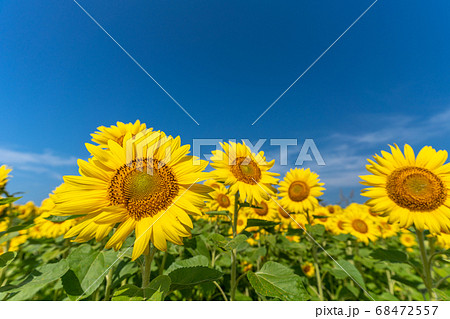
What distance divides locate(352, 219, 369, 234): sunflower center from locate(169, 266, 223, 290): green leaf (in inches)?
150

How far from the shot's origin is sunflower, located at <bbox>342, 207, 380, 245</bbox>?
4.29 metres

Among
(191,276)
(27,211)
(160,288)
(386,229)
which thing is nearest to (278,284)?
(191,276)

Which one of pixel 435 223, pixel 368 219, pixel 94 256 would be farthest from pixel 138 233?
pixel 368 219

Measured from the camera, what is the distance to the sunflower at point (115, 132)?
7.70 ft

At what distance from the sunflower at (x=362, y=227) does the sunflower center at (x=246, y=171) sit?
8.97 feet

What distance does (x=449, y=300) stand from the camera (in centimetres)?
171

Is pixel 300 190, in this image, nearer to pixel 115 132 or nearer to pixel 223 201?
pixel 223 201

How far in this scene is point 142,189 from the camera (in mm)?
1517

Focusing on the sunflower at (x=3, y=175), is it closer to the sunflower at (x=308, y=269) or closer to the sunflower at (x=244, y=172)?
the sunflower at (x=244, y=172)

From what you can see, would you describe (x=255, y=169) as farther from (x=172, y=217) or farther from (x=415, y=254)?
(x=415, y=254)

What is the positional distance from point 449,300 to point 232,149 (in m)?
2.18

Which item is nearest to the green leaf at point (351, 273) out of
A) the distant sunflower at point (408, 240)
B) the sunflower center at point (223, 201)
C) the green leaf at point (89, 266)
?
the sunflower center at point (223, 201)

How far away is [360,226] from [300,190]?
1.53 meters
